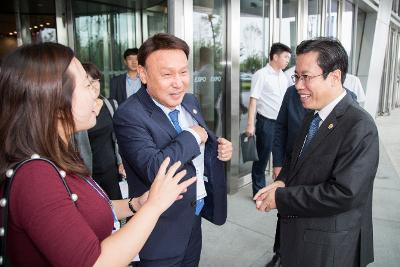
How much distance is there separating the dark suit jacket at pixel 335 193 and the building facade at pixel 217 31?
2.45 m

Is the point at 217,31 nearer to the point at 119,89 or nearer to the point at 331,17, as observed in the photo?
the point at 119,89

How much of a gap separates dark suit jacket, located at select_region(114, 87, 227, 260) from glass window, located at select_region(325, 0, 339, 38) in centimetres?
783

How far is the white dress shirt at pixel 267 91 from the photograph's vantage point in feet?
15.8

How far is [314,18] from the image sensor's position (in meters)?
7.88

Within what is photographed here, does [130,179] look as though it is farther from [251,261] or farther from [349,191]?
[251,261]

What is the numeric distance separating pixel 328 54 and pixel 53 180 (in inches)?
60.6

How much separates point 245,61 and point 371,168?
4060 mm

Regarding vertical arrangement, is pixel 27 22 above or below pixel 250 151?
above

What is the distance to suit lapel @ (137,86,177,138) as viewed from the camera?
6.18 feet

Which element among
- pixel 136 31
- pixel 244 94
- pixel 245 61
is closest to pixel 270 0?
pixel 245 61

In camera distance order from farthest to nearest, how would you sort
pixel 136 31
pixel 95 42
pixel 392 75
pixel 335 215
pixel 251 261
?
pixel 392 75 → pixel 136 31 → pixel 95 42 → pixel 251 261 → pixel 335 215

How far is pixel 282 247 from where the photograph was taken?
2.06 meters

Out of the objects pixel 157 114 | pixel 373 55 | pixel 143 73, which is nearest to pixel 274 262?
pixel 157 114

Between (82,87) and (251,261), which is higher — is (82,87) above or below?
above
